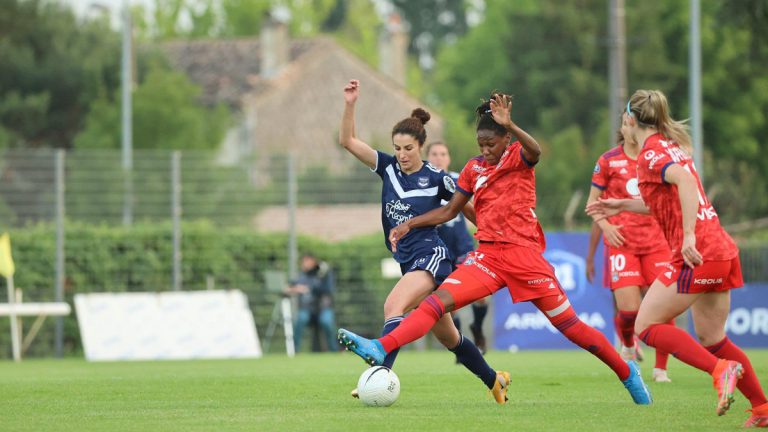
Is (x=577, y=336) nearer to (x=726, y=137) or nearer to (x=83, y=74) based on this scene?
(x=83, y=74)

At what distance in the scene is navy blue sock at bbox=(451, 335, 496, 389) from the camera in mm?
9695

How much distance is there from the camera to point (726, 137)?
53406 millimetres

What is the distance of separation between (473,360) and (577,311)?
11.8 m

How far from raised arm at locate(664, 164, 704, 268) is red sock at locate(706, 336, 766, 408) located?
75cm

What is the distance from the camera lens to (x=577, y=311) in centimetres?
2122

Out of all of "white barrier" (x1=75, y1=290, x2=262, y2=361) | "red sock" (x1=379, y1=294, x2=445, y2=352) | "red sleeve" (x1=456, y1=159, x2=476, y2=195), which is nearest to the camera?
"red sock" (x1=379, y1=294, x2=445, y2=352)

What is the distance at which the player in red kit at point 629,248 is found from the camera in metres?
12.3

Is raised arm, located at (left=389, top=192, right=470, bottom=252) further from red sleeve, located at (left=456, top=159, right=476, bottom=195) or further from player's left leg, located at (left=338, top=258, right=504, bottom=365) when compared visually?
player's left leg, located at (left=338, top=258, right=504, bottom=365)

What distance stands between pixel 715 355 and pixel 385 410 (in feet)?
7.22

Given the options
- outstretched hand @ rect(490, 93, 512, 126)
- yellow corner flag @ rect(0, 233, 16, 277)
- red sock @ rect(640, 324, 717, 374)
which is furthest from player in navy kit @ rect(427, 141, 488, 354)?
yellow corner flag @ rect(0, 233, 16, 277)

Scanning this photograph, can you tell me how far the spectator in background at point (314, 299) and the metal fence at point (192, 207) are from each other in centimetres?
76

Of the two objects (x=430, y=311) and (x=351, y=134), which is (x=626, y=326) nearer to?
(x=351, y=134)

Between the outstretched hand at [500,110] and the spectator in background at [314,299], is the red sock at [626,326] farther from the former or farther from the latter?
the spectator in background at [314,299]

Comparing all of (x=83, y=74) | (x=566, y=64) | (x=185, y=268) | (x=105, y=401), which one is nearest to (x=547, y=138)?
(x=566, y=64)
